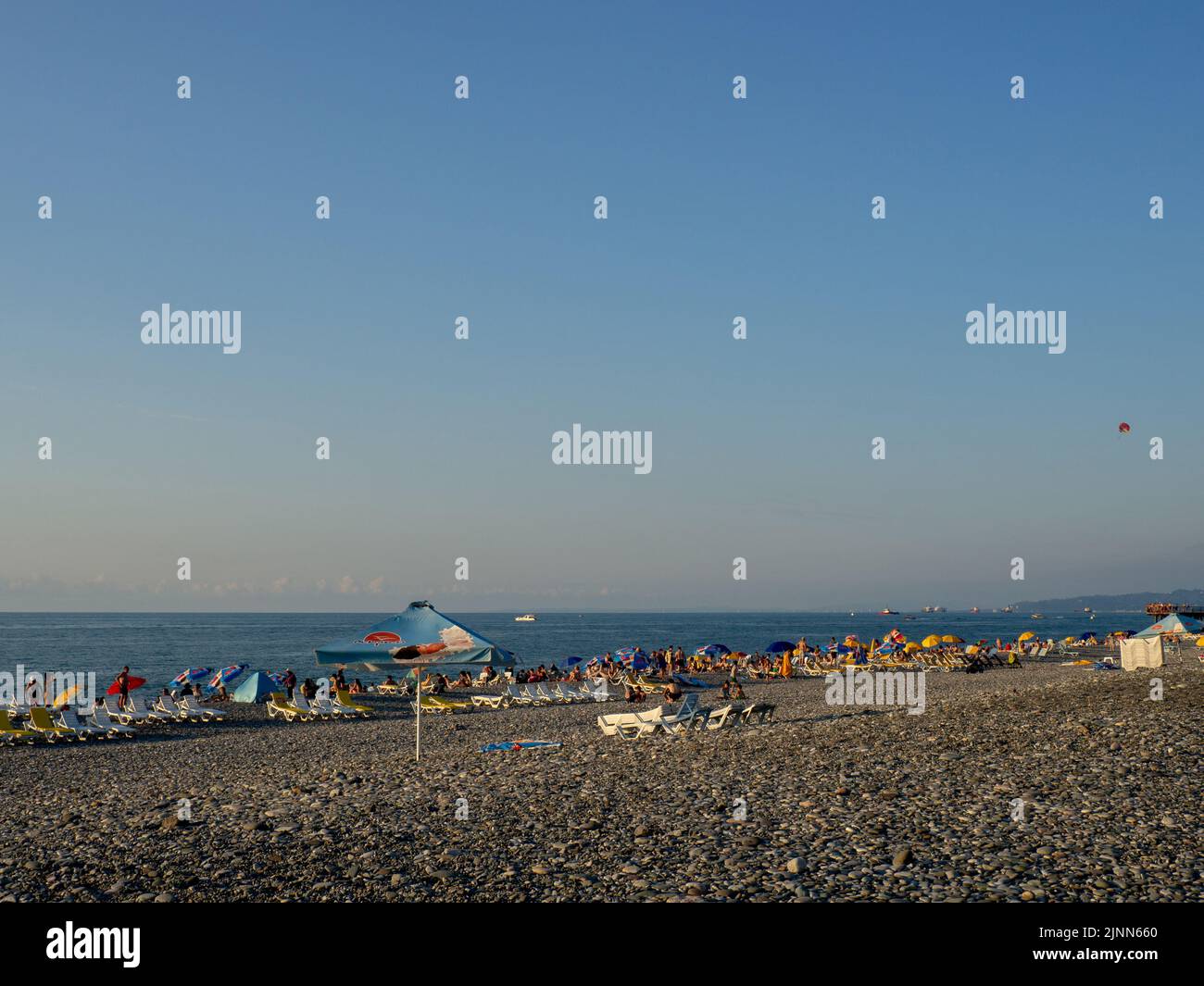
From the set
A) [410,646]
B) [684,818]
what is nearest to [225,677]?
[410,646]

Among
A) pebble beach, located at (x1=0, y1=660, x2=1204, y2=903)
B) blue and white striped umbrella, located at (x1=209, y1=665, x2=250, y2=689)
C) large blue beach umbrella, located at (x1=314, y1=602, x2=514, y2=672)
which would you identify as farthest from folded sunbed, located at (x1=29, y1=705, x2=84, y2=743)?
blue and white striped umbrella, located at (x1=209, y1=665, x2=250, y2=689)

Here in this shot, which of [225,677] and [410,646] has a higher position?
[410,646]

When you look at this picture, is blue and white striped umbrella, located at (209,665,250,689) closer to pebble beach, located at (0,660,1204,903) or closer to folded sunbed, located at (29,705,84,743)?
folded sunbed, located at (29,705,84,743)

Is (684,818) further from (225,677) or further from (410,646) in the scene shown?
(225,677)

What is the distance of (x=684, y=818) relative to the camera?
10977 mm

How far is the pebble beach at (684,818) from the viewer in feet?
27.8

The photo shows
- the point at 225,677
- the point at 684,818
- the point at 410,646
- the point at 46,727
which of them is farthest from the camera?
the point at 225,677

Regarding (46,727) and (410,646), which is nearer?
(410,646)

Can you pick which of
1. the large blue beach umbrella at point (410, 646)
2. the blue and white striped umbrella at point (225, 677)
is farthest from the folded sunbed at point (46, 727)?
the blue and white striped umbrella at point (225, 677)

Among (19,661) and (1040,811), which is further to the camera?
(19,661)

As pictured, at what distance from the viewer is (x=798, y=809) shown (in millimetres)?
11086
